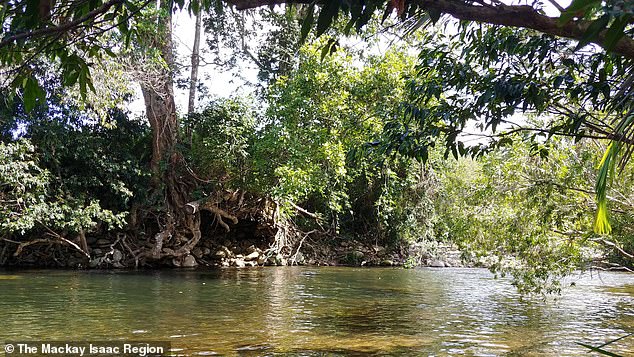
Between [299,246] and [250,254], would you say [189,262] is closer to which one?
[250,254]

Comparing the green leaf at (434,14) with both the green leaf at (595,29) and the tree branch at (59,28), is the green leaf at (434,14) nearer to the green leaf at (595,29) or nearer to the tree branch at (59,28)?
the green leaf at (595,29)

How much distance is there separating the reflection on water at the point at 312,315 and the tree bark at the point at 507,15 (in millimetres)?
4383

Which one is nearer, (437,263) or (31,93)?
(31,93)

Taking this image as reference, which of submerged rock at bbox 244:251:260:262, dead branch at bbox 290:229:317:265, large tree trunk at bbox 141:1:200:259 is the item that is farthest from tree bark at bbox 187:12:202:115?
dead branch at bbox 290:229:317:265

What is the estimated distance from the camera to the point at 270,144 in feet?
50.6

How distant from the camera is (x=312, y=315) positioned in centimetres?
850

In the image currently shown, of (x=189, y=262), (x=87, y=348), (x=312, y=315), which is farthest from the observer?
(x=189, y=262)

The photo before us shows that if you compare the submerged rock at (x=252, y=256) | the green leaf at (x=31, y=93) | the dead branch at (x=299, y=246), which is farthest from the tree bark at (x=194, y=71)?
the green leaf at (x=31, y=93)

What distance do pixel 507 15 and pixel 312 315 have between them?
22.2 feet

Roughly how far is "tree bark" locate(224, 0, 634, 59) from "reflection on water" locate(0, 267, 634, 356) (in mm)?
4383

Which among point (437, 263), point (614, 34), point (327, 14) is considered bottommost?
point (437, 263)

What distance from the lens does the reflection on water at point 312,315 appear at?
Answer: 21.2 feet

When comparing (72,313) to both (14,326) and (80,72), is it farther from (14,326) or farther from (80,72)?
(80,72)

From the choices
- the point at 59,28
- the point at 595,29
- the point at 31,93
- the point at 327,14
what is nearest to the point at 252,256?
the point at 31,93
